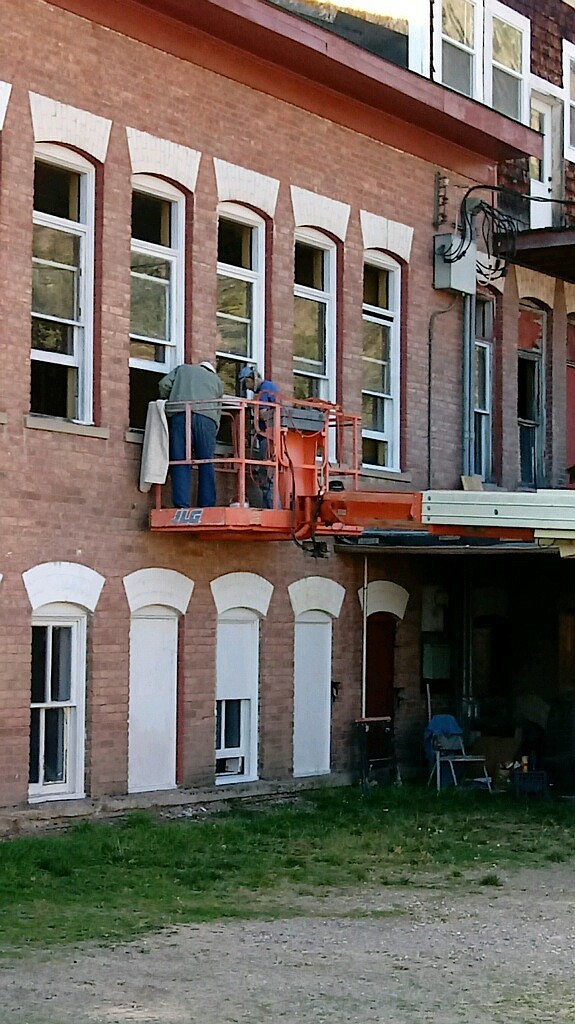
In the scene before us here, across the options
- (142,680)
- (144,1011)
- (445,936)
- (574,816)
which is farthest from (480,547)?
(144,1011)

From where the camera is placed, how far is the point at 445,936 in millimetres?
10859

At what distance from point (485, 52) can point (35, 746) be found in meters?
11.8

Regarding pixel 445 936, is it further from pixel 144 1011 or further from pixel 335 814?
pixel 335 814

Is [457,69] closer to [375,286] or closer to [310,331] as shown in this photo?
[375,286]

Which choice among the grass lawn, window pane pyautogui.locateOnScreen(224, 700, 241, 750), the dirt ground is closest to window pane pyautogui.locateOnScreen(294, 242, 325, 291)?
window pane pyautogui.locateOnScreen(224, 700, 241, 750)

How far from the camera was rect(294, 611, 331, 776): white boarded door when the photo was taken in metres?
18.3

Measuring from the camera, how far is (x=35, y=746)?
1500cm

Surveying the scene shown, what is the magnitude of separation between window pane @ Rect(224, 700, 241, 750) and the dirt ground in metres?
5.36

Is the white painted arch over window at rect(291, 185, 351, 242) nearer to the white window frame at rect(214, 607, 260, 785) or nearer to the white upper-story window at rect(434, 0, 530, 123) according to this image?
the white upper-story window at rect(434, 0, 530, 123)

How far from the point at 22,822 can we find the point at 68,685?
1.43 m

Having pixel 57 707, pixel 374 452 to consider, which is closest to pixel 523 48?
pixel 374 452

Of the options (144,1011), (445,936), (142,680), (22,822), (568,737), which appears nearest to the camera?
(144,1011)

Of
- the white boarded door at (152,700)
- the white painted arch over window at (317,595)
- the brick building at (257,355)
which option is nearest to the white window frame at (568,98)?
the brick building at (257,355)

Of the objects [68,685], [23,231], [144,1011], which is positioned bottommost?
[144,1011]
